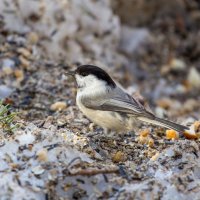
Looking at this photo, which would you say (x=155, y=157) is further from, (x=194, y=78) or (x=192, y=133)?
(x=194, y=78)

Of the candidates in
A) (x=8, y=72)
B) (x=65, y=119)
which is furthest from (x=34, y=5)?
(x=65, y=119)

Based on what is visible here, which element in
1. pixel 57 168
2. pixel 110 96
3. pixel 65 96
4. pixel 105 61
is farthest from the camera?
pixel 105 61

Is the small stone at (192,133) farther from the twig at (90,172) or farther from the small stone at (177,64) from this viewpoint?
the small stone at (177,64)

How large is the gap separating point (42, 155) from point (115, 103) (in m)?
0.92

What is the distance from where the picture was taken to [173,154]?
2.88m


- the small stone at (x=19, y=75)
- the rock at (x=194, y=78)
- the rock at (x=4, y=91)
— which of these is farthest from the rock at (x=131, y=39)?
the rock at (x=4, y=91)

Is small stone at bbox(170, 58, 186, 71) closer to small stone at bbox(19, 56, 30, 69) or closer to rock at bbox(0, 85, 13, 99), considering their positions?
small stone at bbox(19, 56, 30, 69)

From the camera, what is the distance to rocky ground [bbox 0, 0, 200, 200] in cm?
250

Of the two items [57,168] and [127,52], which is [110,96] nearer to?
[57,168]

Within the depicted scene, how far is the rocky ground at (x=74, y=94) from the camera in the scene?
2.50m

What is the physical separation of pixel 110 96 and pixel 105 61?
1.58m

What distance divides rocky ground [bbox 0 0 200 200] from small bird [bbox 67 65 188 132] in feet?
0.26

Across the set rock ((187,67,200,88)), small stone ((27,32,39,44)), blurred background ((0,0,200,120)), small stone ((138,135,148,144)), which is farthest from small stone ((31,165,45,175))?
rock ((187,67,200,88))

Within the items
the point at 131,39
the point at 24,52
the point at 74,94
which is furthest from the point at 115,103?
the point at 131,39
